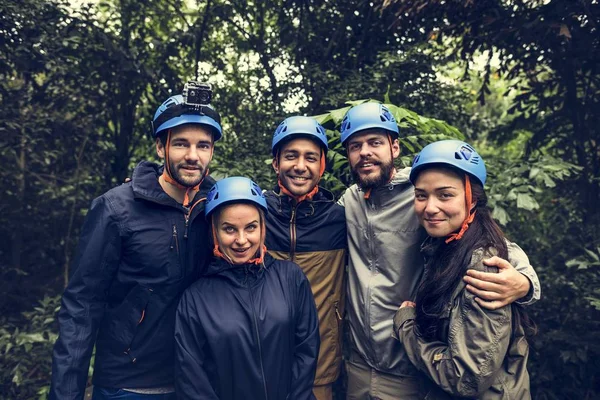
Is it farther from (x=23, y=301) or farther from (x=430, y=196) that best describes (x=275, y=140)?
(x=23, y=301)

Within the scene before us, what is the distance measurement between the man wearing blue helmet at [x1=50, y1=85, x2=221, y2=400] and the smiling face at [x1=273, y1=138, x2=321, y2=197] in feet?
2.29

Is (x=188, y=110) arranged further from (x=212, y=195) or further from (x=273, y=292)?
(x=273, y=292)

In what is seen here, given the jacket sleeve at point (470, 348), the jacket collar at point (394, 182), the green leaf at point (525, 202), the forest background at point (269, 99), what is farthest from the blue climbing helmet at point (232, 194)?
the green leaf at point (525, 202)

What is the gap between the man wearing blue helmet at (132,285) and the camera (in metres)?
3.11

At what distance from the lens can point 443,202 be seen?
3.06 m

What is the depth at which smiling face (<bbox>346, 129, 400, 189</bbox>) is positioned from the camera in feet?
12.0

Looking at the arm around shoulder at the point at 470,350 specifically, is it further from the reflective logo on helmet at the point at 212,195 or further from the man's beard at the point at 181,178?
the man's beard at the point at 181,178

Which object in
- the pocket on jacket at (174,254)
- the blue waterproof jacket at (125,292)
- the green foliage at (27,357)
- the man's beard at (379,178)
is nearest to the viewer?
the blue waterproof jacket at (125,292)

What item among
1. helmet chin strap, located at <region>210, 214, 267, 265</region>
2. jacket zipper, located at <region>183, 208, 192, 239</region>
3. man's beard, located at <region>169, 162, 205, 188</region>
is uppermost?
man's beard, located at <region>169, 162, 205, 188</region>

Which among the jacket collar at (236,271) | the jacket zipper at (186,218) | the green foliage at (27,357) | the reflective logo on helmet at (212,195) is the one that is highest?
the reflective logo on helmet at (212,195)

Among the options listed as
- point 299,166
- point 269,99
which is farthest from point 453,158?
point 269,99

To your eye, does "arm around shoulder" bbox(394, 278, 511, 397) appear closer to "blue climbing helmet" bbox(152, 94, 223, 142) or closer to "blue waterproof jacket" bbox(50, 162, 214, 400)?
"blue waterproof jacket" bbox(50, 162, 214, 400)

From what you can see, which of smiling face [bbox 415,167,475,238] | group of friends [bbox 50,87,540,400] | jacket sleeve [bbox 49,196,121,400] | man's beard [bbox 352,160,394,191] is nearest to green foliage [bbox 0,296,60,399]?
jacket sleeve [bbox 49,196,121,400]

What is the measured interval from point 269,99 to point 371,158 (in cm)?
473
